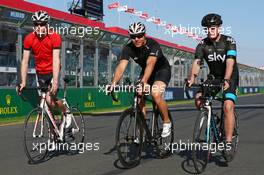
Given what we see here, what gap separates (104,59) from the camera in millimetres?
21562

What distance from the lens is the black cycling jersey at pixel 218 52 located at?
18.9 feet

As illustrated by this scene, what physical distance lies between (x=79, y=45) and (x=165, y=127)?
1337cm

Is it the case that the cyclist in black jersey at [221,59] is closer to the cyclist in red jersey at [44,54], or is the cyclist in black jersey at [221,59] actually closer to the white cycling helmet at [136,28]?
the white cycling helmet at [136,28]

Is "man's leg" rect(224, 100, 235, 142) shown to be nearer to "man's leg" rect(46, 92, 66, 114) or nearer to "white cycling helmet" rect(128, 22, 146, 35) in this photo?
"white cycling helmet" rect(128, 22, 146, 35)

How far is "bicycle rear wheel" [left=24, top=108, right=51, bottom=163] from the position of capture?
5.83 meters

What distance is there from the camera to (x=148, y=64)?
586cm

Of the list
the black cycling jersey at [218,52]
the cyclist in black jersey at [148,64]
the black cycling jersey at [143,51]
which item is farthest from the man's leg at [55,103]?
the black cycling jersey at [218,52]

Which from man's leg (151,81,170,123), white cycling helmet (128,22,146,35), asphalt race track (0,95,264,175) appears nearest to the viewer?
asphalt race track (0,95,264,175)

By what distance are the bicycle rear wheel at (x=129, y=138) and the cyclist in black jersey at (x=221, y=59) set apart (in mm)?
819

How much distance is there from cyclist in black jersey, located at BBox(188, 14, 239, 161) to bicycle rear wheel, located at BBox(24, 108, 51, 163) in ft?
6.43

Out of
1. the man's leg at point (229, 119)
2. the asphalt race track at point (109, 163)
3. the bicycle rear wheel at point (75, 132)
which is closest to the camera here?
the asphalt race track at point (109, 163)

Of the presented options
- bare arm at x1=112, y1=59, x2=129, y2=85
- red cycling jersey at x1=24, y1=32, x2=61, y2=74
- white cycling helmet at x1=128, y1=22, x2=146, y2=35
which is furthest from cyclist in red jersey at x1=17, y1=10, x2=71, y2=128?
white cycling helmet at x1=128, y1=22, x2=146, y2=35

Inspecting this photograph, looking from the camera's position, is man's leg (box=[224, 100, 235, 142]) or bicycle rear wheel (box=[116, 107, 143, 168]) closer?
bicycle rear wheel (box=[116, 107, 143, 168])

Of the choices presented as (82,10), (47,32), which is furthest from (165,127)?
(82,10)
